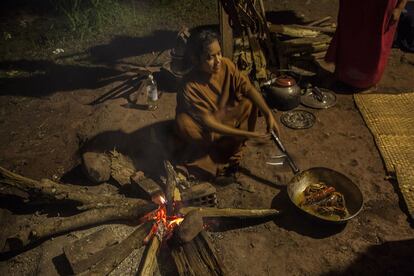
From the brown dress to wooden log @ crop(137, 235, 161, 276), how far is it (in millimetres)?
1303

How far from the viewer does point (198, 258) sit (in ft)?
11.9

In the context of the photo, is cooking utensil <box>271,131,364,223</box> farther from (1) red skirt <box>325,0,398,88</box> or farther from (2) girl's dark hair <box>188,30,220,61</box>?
(1) red skirt <box>325,0,398,88</box>

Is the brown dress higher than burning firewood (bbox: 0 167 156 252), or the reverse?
the brown dress

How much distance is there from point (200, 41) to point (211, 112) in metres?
0.94

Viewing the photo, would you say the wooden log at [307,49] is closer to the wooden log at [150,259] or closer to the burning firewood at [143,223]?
the burning firewood at [143,223]

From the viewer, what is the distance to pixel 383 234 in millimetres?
4043

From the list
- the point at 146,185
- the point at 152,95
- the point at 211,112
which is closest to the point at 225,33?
the point at 152,95

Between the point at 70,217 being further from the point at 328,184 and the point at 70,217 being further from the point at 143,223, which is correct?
the point at 328,184

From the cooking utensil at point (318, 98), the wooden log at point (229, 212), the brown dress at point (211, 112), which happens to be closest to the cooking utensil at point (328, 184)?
the wooden log at point (229, 212)

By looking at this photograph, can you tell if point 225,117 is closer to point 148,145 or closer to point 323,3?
point 148,145

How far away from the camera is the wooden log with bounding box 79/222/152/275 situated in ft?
11.6

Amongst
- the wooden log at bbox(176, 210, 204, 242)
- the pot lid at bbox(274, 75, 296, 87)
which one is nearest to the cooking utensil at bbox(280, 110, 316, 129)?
the pot lid at bbox(274, 75, 296, 87)

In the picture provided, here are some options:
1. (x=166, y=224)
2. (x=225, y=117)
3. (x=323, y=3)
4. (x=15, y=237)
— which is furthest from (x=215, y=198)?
(x=323, y=3)

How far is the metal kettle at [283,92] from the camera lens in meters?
5.89
